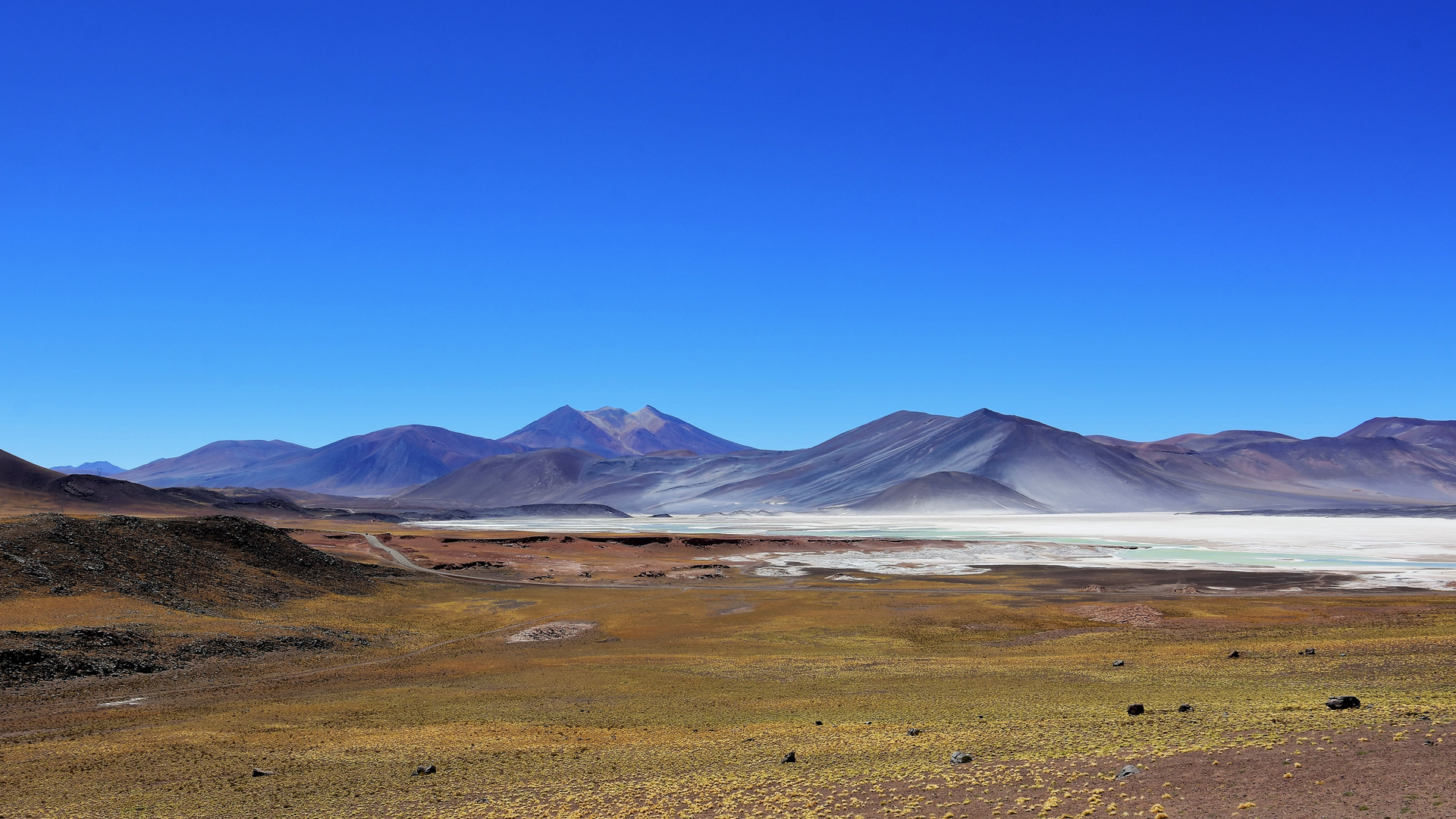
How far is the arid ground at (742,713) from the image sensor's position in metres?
10.8

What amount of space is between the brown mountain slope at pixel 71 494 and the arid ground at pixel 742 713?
389ft

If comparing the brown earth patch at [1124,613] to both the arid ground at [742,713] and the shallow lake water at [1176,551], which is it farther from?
the shallow lake water at [1176,551]

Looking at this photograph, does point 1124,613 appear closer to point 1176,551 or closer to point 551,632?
point 551,632

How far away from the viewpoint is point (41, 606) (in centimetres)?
2881

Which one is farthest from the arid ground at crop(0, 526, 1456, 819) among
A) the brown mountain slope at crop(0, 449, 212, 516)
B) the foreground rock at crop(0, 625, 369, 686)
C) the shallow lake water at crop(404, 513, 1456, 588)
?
A: the brown mountain slope at crop(0, 449, 212, 516)

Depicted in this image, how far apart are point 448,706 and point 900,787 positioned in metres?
11.5

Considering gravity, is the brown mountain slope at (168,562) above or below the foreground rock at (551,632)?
above

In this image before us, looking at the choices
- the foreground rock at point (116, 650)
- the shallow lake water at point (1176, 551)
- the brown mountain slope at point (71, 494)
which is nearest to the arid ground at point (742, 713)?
the foreground rock at point (116, 650)

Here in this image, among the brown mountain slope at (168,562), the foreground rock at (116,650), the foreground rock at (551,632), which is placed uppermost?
the brown mountain slope at (168,562)

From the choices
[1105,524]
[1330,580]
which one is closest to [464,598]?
[1330,580]

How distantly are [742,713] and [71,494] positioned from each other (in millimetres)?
158041

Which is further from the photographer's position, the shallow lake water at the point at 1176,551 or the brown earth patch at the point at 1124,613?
the shallow lake water at the point at 1176,551

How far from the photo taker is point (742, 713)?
57.3 ft

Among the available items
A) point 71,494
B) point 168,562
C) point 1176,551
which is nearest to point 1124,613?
point 168,562
